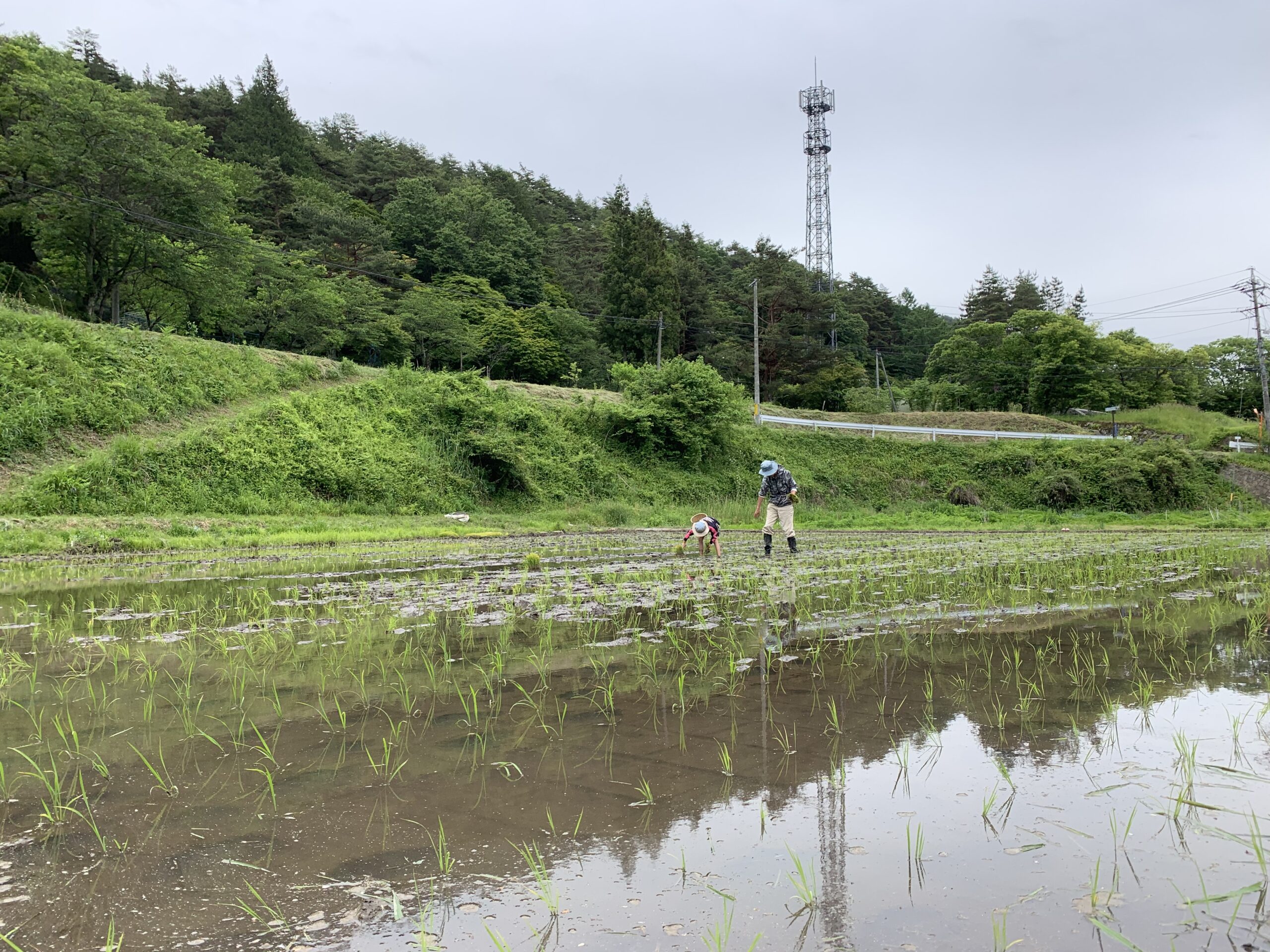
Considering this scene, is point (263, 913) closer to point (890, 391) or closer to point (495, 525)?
point (495, 525)

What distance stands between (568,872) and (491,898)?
0.89 ft

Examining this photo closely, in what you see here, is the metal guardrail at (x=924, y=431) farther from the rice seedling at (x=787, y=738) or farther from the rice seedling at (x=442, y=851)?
the rice seedling at (x=442, y=851)

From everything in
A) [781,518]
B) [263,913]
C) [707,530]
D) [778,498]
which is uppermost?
[778,498]

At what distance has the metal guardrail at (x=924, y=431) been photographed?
3503cm

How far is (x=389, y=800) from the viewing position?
314 cm

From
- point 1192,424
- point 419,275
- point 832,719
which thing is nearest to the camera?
point 832,719

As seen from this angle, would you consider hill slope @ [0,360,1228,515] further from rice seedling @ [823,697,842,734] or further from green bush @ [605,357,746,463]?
rice seedling @ [823,697,842,734]

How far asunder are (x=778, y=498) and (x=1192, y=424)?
129 feet

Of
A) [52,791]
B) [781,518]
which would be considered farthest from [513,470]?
[52,791]

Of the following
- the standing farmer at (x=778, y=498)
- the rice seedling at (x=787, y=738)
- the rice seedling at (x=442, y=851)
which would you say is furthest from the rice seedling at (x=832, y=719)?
the standing farmer at (x=778, y=498)

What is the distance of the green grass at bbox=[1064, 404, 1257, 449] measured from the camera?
3825cm

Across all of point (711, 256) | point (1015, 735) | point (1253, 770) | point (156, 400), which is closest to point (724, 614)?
point (1015, 735)

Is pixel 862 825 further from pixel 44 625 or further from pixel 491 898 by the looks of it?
pixel 44 625

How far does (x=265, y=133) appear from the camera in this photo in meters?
52.8
